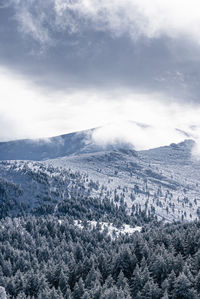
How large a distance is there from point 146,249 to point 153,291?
45.1 meters

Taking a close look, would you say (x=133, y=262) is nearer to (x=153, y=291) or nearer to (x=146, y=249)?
(x=146, y=249)

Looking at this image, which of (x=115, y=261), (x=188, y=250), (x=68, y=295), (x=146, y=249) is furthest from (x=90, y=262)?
(x=188, y=250)

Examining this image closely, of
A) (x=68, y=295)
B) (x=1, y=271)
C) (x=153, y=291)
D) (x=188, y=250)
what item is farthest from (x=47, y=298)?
(x=1, y=271)

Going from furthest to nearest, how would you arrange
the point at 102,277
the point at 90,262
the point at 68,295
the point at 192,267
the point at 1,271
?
the point at 1,271, the point at 90,262, the point at 102,277, the point at 192,267, the point at 68,295

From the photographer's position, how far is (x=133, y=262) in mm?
124500

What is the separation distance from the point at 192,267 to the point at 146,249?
3013 cm

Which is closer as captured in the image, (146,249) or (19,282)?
(19,282)

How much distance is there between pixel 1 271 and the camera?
184m

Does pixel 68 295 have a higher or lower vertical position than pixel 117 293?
lower

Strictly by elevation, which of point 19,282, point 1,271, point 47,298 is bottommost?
point 1,271

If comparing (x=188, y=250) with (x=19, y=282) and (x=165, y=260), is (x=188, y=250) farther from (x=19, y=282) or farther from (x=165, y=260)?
(x=19, y=282)

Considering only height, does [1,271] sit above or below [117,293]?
below

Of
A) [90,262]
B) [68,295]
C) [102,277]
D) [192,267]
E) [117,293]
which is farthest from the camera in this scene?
[90,262]

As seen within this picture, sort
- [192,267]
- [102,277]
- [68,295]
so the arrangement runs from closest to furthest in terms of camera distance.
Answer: [68,295] < [192,267] < [102,277]
